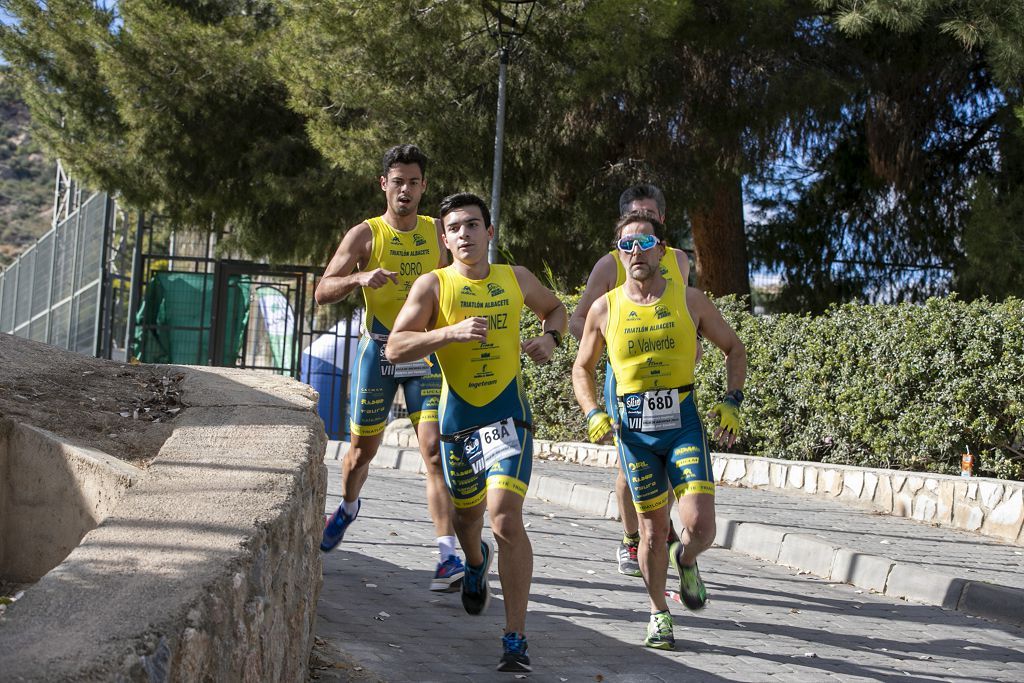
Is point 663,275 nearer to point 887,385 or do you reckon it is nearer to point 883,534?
point 883,534

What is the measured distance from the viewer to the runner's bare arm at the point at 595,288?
6.88m

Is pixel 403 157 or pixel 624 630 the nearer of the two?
pixel 624 630

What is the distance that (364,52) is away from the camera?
55.6ft

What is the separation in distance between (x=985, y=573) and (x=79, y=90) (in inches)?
643

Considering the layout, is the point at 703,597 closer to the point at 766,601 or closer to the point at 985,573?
the point at 766,601

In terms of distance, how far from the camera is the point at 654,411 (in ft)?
19.2

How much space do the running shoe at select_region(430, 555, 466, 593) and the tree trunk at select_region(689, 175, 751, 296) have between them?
12743 millimetres

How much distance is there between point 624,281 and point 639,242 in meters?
0.99

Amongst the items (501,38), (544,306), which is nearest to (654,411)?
(544,306)

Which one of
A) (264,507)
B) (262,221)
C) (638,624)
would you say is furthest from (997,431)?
(262,221)

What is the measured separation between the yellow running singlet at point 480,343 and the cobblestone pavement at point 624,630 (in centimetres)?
115

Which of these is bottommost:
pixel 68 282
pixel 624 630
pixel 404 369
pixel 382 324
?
pixel 624 630

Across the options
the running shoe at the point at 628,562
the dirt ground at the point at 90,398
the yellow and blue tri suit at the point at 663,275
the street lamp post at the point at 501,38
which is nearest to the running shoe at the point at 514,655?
the yellow and blue tri suit at the point at 663,275

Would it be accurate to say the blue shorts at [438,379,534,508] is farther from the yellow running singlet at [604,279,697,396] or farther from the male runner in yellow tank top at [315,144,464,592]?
the male runner in yellow tank top at [315,144,464,592]
